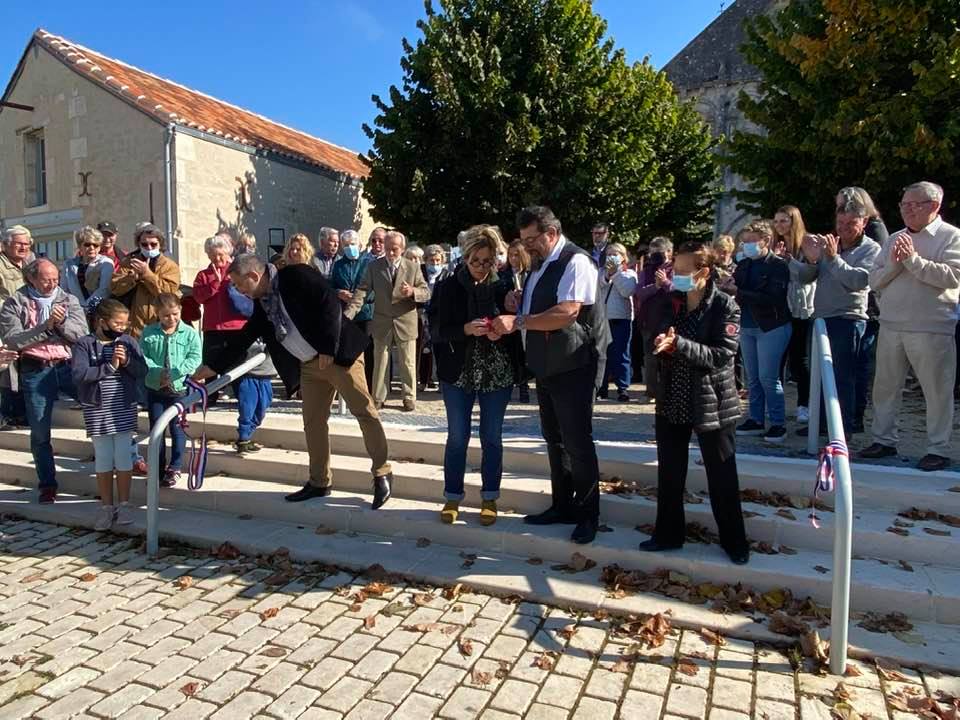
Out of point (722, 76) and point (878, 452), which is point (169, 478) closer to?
point (878, 452)

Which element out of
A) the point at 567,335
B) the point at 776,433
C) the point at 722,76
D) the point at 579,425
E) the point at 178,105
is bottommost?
the point at 776,433

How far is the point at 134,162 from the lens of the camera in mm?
15688

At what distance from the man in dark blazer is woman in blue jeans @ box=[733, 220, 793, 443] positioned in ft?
10.7

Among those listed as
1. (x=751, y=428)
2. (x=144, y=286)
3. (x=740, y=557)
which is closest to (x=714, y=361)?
(x=740, y=557)

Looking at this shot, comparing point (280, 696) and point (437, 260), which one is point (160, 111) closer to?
point (437, 260)

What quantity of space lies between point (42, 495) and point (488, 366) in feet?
13.0

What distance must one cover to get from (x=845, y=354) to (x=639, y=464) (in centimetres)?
201

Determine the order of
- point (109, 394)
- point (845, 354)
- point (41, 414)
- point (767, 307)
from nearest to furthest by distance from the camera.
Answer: point (109, 394) < point (845, 354) < point (41, 414) < point (767, 307)

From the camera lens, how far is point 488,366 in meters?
4.54

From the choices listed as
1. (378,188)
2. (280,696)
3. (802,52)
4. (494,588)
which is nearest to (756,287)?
(494,588)

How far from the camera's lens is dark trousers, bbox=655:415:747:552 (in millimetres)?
3912

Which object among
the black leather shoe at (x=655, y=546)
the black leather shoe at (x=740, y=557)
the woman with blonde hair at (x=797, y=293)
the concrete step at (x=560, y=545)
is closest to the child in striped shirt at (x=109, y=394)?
the concrete step at (x=560, y=545)

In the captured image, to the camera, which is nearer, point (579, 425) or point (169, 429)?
point (579, 425)

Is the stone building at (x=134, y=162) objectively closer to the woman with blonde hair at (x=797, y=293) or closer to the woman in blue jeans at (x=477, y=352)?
the woman in blue jeans at (x=477, y=352)
